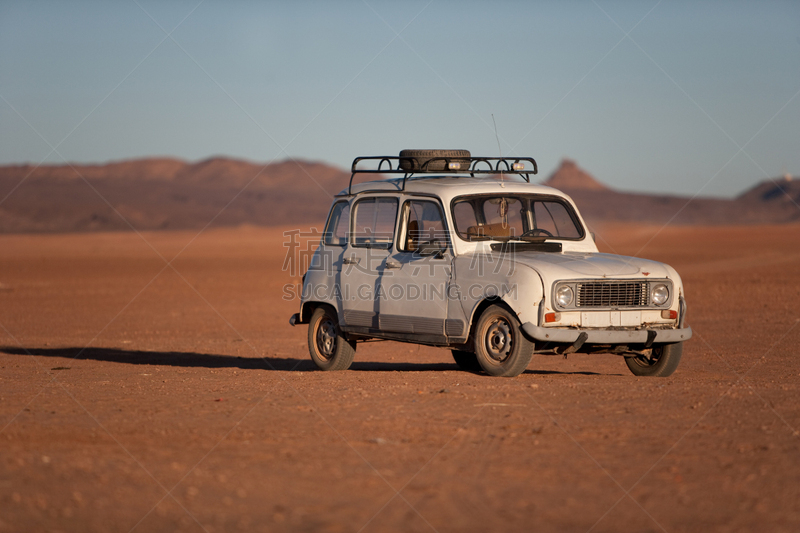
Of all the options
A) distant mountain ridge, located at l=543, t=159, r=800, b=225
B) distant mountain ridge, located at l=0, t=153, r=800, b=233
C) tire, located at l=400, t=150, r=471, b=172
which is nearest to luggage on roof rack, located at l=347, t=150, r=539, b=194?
tire, located at l=400, t=150, r=471, b=172

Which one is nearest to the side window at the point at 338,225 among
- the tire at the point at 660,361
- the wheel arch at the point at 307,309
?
the wheel arch at the point at 307,309

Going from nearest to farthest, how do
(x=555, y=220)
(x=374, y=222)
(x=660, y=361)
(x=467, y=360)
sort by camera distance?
(x=660, y=361) < (x=555, y=220) < (x=374, y=222) < (x=467, y=360)

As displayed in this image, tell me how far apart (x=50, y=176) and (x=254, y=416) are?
169 meters

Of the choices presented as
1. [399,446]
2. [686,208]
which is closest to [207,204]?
[686,208]

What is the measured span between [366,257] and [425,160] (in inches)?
53.2

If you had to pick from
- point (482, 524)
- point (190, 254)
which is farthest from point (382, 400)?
point (190, 254)

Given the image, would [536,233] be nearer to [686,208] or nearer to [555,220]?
[555,220]

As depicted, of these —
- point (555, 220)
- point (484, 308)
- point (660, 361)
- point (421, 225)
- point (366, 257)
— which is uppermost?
point (555, 220)

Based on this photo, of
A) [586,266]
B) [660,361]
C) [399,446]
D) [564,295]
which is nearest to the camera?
[399,446]

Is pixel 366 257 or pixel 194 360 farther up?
pixel 366 257

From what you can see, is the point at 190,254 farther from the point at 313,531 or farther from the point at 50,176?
the point at 50,176

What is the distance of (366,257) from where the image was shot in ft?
38.0

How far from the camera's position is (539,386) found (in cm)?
952

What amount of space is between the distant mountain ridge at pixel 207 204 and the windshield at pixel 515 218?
102892 mm
